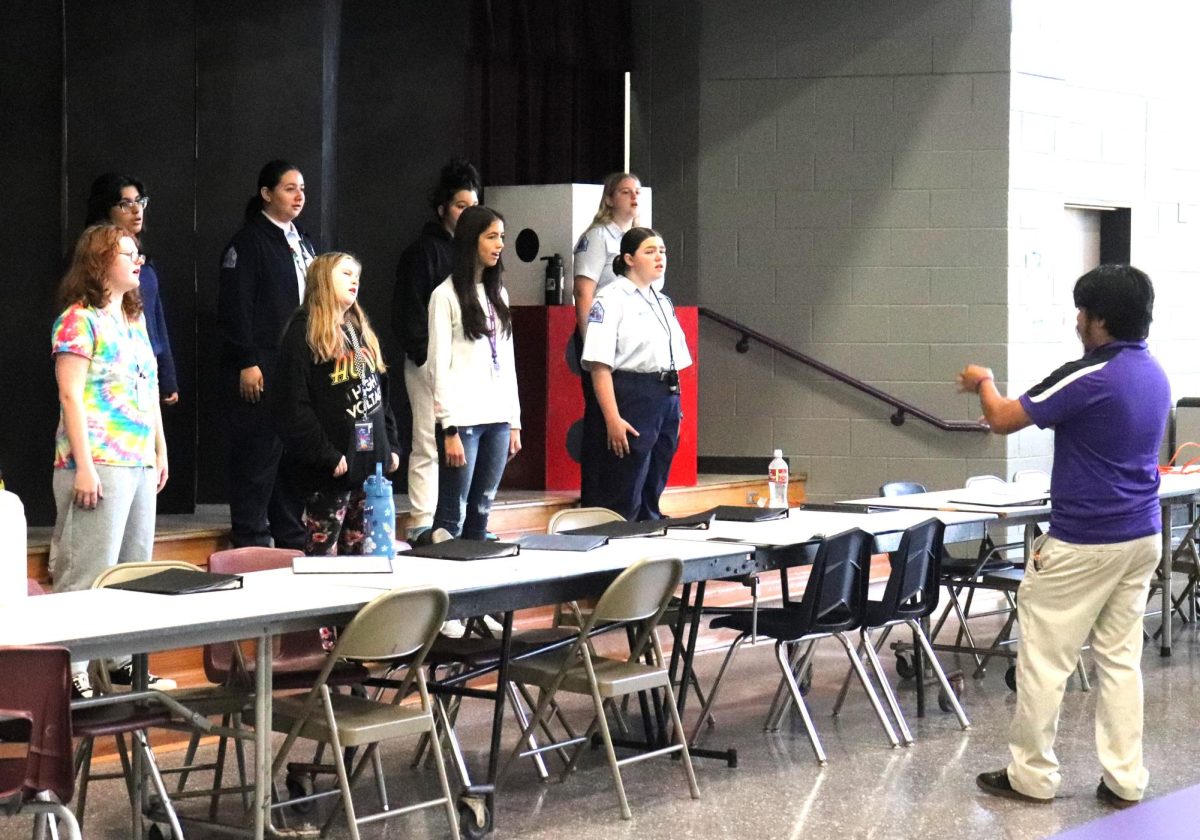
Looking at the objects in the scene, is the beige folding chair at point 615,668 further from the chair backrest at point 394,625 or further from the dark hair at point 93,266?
the dark hair at point 93,266

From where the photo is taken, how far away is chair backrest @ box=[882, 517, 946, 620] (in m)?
5.68

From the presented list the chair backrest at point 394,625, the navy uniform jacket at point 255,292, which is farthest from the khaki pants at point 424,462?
the chair backrest at point 394,625

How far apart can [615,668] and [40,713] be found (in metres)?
2.01

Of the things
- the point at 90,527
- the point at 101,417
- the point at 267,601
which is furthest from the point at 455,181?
the point at 267,601

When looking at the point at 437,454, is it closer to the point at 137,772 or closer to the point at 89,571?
the point at 89,571

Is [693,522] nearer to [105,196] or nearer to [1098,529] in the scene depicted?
[1098,529]

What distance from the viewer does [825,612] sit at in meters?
5.40

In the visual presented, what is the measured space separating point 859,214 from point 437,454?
3454 millimetres

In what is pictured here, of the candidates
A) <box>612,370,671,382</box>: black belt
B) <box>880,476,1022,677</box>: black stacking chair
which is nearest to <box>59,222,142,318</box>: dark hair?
<box>612,370,671,382</box>: black belt

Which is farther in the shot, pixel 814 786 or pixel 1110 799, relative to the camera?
pixel 814 786

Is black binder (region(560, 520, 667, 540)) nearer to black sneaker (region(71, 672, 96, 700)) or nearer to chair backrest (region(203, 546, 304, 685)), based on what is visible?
chair backrest (region(203, 546, 304, 685))

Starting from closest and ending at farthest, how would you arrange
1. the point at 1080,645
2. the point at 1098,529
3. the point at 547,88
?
the point at 1098,529 → the point at 1080,645 → the point at 547,88

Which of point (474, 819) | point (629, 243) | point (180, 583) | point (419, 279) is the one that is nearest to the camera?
point (180, 583)

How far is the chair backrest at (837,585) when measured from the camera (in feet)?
17.4
